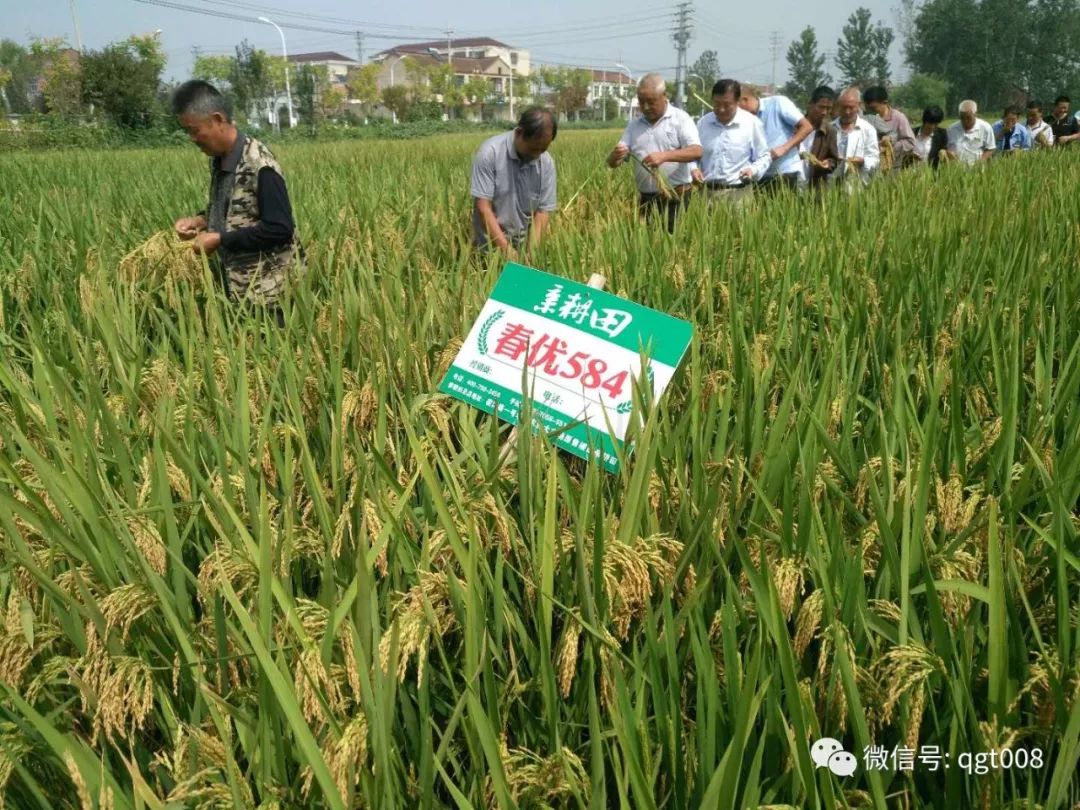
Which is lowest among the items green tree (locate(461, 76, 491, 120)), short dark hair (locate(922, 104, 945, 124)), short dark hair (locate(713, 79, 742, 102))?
short dark hair (locate(713, 79, 742, 102))

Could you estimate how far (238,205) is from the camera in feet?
10.1

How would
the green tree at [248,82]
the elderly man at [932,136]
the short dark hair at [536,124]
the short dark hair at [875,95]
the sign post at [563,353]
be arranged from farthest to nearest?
1. the green tree at [248,82]
2. the elderly man at [932,136]
3. the short dark hair at [875,95]
4. the short dark hair at [536,124]
5. the sign post at [563,353]

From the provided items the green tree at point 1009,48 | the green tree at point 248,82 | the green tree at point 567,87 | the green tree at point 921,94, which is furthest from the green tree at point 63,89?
the green tree at point 1009,48

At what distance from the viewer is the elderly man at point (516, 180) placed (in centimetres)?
388

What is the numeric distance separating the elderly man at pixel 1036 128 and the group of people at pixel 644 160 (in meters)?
2.95

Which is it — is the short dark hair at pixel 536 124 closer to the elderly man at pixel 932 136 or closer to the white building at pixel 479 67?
the elderly man at pixel 932 136

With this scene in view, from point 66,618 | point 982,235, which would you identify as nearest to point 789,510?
point 66,618

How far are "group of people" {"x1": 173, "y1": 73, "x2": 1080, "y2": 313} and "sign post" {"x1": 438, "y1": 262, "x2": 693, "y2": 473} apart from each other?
3.57 ft

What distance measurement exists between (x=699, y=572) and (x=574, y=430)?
50cm

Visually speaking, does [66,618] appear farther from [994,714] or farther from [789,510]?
[994,714]

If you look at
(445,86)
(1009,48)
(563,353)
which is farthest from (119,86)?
(1009,48)

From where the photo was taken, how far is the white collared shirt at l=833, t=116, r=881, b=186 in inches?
256

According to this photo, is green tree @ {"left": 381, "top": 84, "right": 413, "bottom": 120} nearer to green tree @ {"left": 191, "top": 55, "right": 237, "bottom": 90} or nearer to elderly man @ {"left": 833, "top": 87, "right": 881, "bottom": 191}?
green tree @ {"left": 191, "top": 55, "right": 237, "bottom": 90}

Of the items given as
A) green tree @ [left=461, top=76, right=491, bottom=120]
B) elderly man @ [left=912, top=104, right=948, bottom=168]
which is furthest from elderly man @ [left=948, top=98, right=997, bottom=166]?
green tree @ [left=461, top=76, right=491, bottom=120]
